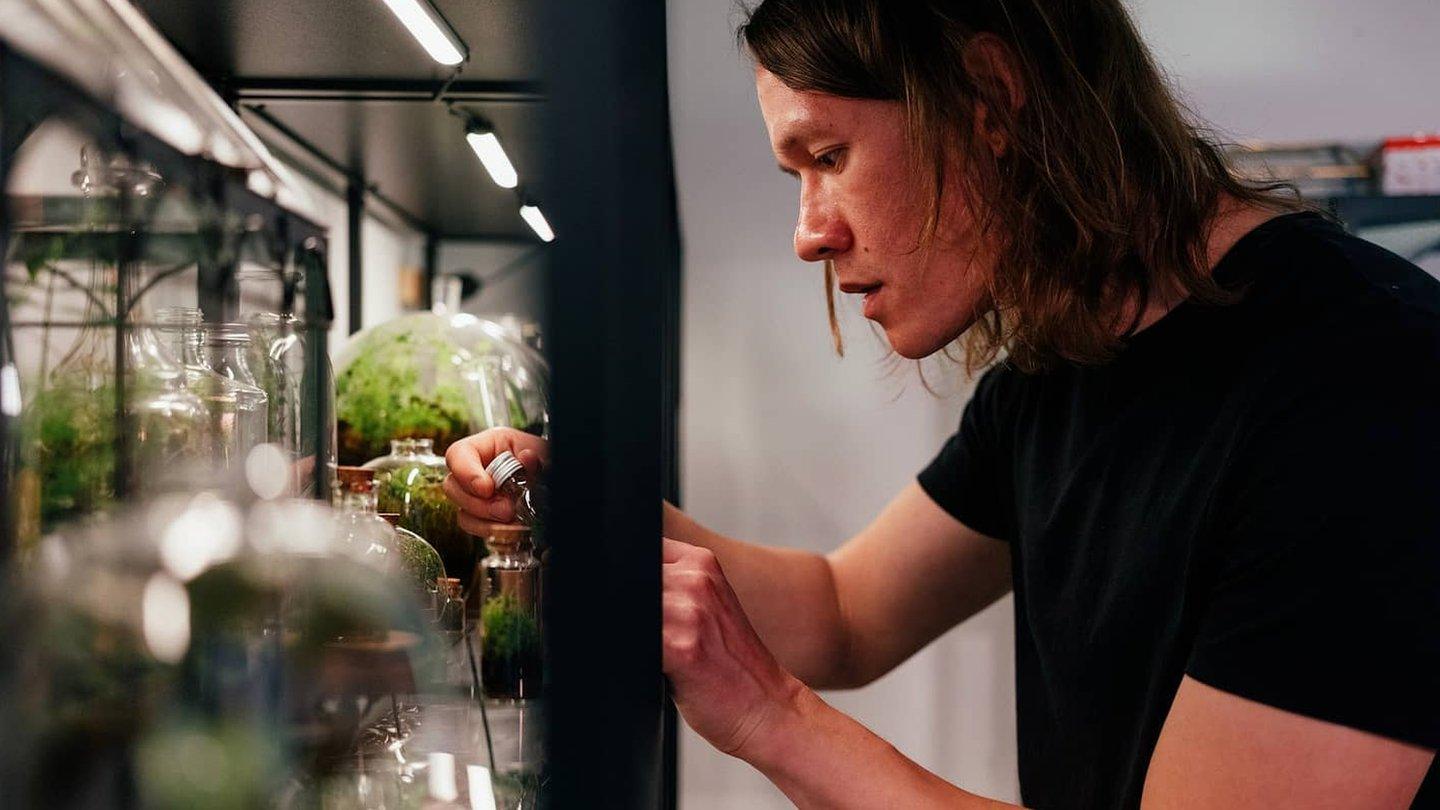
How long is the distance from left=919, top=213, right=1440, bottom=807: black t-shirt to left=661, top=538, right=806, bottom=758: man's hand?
297 mm

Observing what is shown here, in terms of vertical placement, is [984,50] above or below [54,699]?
above

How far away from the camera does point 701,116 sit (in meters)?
3.20

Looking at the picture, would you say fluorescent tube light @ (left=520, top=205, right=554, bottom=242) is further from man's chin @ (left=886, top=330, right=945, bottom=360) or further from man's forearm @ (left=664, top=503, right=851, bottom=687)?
man's forearm @ (left=664, top=503, right=851, bottom=687)

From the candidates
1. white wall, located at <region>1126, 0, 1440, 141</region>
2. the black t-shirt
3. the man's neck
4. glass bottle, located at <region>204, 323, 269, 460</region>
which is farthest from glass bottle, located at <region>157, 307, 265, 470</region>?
white wall, located at <region>1126, 0, 1440, 141</region>

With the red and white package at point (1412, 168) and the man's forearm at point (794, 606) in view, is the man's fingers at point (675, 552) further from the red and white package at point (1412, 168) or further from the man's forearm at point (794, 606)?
the red and white package at point (1412, 168)

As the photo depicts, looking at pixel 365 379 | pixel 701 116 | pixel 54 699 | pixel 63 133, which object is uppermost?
pixel 701 116

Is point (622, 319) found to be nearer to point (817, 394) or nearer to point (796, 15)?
point (796, 15)

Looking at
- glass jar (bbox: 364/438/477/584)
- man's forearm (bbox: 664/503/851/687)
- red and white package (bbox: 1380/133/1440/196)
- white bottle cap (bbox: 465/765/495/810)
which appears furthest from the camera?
red and white package (bbox: 1380/133/1440/196)

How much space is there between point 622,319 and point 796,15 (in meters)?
0.60

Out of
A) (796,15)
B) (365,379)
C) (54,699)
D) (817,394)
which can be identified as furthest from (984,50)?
(817,394)

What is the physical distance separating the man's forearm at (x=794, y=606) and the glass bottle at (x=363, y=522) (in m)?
0.55

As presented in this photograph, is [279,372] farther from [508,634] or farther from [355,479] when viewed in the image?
[508,634]

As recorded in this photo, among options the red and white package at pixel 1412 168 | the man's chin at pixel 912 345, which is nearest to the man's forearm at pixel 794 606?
the man's chin at pixel 912 345

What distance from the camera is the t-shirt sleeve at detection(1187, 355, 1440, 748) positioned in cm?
69
